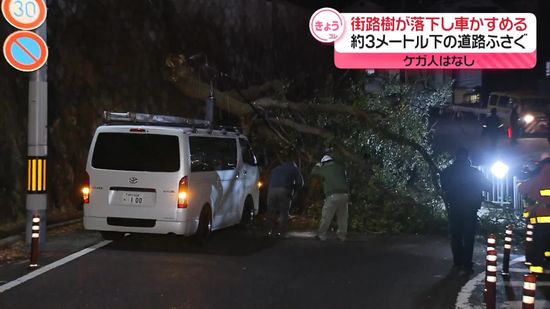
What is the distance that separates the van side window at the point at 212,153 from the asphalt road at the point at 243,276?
4.30ft

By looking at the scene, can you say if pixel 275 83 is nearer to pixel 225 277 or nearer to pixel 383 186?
pixel 383 186

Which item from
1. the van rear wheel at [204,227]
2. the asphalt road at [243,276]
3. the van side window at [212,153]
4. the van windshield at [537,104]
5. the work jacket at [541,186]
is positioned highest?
the van windshield at [537,104]

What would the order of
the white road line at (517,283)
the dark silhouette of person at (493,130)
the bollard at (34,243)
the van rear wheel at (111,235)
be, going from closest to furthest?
the white road line at (517,283) < the bollard at (34,243) < the van rear wheel at (111,235) < the dark silhouette of person at (493,130)

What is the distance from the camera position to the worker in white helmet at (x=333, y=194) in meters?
11.5

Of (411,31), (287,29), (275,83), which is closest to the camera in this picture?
(411,31)

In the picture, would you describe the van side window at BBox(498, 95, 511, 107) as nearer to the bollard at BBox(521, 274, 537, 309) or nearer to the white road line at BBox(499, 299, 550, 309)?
the white road line at BBox(499, 299, 550, 309)

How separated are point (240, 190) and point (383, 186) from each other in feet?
9.75

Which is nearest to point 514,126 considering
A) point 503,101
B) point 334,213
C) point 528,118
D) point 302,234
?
point 528,118

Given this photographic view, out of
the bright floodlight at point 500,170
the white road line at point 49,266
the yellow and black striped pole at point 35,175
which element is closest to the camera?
the white road line at point 49,266

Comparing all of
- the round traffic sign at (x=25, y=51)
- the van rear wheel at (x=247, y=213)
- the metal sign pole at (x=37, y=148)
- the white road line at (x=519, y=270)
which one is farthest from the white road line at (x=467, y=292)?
the round traffic sign at (x=25, y=51)

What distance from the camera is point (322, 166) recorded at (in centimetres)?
1168

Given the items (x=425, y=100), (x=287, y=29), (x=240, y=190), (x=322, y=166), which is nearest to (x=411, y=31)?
(x=425, y=100)

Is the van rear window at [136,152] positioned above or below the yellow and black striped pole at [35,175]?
above
